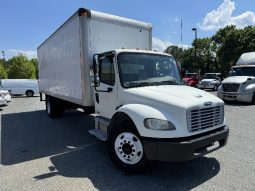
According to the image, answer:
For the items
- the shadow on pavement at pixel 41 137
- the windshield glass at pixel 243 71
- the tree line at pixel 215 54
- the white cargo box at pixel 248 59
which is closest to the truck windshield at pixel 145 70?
the shadow on pavement at pixel 41 137

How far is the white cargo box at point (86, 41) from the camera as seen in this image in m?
6.83

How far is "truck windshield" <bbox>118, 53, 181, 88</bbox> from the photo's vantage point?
571cm

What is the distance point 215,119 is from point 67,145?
4.12 meters

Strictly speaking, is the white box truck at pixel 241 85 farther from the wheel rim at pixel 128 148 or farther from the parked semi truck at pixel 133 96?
the wheel rim at pixel 128 148

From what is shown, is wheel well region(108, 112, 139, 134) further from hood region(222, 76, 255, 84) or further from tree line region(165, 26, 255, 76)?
tree line region(165, 26, 255, 76)

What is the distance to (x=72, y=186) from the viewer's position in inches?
183

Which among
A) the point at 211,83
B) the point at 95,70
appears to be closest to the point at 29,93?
the point at 211,83

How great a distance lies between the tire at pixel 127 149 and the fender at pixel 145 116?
236 mm

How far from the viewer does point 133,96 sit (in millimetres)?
5324

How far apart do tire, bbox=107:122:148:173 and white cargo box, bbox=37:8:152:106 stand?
79.4 inches

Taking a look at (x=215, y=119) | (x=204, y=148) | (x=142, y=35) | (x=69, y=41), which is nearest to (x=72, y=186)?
(x=204, y=148)

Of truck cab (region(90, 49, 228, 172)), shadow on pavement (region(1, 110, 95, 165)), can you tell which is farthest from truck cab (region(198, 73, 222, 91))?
truck cab (region(90, 49, 228, 172))

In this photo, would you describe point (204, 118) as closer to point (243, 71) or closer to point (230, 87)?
point (230, 87)

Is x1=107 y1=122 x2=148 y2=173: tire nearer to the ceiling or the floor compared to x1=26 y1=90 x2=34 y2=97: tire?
nearer to the ceiling
